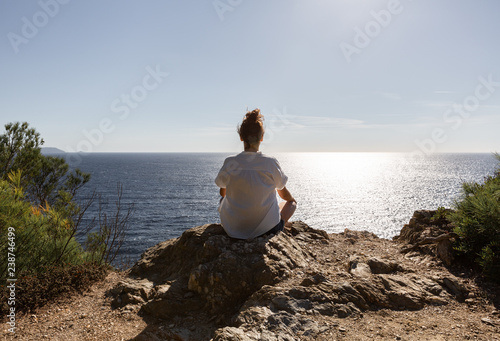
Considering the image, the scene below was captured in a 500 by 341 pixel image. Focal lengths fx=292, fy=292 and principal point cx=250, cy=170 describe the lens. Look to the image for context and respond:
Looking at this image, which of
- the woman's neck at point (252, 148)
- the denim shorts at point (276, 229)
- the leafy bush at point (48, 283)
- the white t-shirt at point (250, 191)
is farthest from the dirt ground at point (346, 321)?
the woman's neck at point (252, 148)

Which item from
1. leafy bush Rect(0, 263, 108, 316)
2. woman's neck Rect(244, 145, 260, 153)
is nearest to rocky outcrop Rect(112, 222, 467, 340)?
leafy bush Rect(0, 263, 108, 316)

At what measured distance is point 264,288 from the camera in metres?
3.70

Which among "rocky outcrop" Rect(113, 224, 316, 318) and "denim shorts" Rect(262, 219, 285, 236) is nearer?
"rocky outcrop" Rect(113, 224, 316, 318)

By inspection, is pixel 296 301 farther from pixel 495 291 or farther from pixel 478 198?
pixel 478 198

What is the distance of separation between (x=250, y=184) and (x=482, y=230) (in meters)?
3.89

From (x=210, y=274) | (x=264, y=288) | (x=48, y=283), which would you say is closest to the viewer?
(x=264, y=288)

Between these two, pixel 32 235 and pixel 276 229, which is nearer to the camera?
pixel 276 229

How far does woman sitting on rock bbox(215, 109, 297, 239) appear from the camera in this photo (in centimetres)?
431

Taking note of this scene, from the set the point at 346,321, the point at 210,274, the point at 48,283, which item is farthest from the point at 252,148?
the point at 48,283

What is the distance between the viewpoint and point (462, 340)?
2.99 meters

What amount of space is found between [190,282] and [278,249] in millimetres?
1414

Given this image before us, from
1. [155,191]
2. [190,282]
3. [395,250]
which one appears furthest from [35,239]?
Result: [155,191]

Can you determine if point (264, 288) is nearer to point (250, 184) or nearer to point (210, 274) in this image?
point (210, 274)

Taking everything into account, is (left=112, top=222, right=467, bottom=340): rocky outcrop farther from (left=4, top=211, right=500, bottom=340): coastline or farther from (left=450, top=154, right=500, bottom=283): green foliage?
(left=450, top=154, right=500, bottom=283): green foliage
